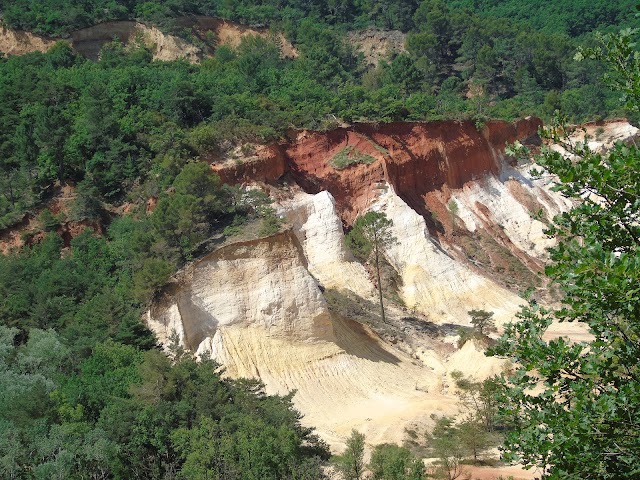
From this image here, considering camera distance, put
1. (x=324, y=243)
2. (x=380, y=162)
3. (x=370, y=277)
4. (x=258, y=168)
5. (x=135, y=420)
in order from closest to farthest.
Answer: (x=135, y=420), (x=370, y=277), (x=324, y=243), (x=258, y=168), (x=380, y=162)

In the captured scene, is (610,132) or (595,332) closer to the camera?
(595,332)

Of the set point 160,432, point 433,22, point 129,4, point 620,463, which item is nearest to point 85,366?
point 160,432

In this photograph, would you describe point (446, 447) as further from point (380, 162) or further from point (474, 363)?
point (380, 162)

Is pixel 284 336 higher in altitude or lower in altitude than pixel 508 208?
lower

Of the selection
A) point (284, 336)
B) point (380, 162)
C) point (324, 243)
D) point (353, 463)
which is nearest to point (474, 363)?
point (284, 336)

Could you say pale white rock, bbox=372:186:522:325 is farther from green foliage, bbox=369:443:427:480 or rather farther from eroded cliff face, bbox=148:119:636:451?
green foliage, bbox=369:443:427:480

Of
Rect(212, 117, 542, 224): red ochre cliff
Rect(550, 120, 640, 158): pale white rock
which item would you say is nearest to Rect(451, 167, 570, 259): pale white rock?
Rect(212, 117, 542, 224): red ochre cliff
